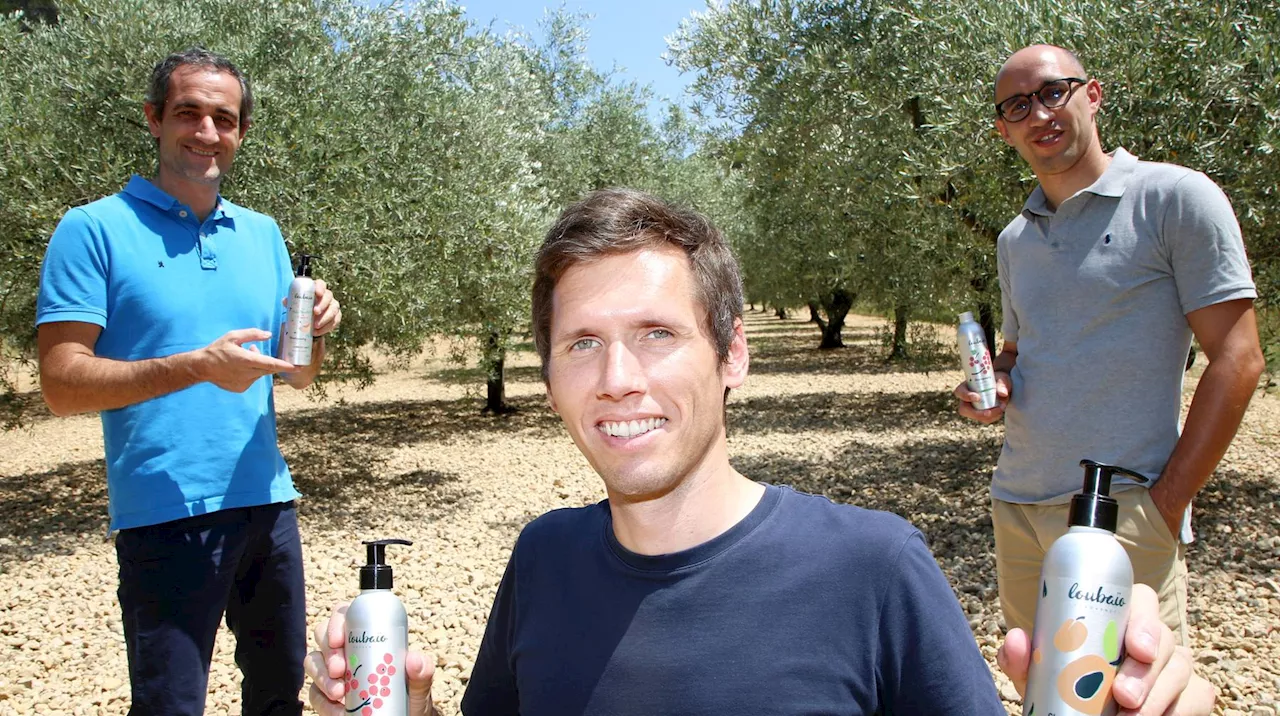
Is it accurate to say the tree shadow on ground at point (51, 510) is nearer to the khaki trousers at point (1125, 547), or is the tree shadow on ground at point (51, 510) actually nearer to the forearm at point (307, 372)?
the forearm at point (307, 372)

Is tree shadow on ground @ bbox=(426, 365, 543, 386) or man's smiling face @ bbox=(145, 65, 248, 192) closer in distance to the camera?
man's smiling face @ bbox=(145, 65, 248, 192)

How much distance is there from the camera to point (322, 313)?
3.14m

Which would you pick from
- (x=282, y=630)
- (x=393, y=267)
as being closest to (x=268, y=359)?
(x=282, y=630)

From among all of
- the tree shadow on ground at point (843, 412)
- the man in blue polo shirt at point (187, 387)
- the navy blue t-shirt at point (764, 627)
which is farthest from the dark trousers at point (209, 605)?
the tree shadow on ground at point (843, 412)

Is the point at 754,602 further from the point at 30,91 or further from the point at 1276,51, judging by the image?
the point at 30,91

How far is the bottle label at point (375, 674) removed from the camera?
5.02ft

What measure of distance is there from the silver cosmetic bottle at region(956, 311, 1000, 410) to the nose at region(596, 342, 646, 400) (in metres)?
1.61

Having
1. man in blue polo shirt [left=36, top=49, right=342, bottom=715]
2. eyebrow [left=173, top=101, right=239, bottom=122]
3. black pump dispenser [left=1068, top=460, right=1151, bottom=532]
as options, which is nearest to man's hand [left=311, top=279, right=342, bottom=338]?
man in blue polo shirt [left=36, top=49, right=342, bottom=715]

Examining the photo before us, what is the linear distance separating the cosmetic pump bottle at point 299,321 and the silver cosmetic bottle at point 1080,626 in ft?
7.84

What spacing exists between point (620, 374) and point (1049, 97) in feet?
6.06

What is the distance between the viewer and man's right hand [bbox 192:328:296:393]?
2613 millimetres

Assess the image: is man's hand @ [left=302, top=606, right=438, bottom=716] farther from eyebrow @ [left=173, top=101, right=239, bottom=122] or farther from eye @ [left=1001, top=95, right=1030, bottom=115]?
eye @ [left=1001, top=95, right=1030, bottom=115]

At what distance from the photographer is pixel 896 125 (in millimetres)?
10234

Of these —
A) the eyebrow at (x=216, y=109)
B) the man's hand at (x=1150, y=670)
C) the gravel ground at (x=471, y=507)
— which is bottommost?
the gravel ground at (x=471, y=507)
